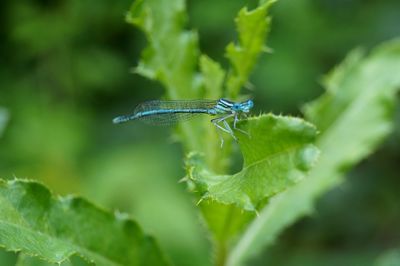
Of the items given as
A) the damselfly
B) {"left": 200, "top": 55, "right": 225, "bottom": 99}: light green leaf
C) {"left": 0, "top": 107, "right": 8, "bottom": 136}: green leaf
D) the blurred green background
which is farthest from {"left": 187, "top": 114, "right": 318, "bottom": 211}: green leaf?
the blurred green background

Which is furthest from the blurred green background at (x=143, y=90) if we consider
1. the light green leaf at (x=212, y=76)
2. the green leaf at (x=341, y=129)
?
the light green leaf at (x=212, y=76)

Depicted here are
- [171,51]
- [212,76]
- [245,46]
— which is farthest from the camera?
[171,51]

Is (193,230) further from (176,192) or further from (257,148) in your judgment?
(257,148)

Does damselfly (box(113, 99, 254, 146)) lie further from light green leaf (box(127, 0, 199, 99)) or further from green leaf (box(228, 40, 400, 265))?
green leaf (box(228, 40, 400, 265))

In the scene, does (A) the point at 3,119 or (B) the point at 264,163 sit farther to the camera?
(A) the point at 3,119

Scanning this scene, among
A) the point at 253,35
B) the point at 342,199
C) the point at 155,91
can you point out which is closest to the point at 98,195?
the point at 155,91

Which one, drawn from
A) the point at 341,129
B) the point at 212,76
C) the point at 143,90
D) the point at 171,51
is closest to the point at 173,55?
the point at 171,51

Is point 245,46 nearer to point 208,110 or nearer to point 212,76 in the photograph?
point 212,76
